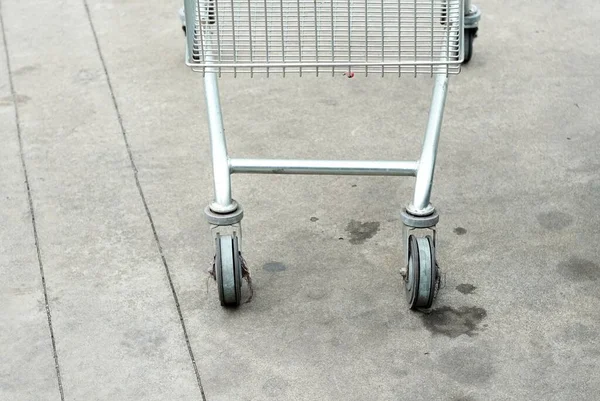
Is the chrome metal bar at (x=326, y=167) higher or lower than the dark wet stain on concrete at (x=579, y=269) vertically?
higher

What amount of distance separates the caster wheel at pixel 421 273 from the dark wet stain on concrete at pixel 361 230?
418 mm

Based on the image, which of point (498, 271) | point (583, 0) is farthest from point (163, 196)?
point (583, 0)

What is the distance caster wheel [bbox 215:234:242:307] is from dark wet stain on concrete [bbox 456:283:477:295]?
2.40 feet

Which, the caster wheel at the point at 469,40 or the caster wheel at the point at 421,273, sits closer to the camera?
the caster wheel at the point at 421,273

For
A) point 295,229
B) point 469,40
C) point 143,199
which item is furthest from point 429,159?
point 469,40

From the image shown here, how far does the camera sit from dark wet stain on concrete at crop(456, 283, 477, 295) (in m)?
3.65

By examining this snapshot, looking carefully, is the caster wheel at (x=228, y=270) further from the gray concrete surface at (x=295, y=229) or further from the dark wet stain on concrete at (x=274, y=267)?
the dark wet stain on concrete at (x=274, y=267)

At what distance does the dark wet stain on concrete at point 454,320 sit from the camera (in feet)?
11.3

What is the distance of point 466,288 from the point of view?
3662 millimetres

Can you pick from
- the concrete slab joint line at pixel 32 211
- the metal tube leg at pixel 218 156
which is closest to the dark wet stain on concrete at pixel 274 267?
the metal tube leg at pixel 218 156

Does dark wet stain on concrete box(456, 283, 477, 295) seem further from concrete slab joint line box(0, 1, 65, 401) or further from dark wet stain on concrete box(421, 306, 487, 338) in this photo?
concrete slab joint line box(0, 1, 65, 401)

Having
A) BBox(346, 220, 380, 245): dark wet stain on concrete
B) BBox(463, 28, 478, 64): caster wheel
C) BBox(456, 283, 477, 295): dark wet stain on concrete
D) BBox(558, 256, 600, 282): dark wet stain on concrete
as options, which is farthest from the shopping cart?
BBox(463, 28, 478, 64): caster wheel

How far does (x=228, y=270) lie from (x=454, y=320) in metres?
0.73

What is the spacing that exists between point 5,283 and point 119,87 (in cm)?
157
